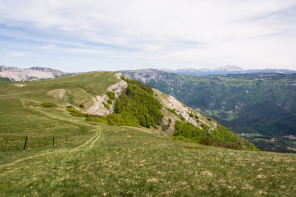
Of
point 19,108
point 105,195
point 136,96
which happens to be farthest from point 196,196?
point 136,96

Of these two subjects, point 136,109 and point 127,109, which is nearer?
point 127,109

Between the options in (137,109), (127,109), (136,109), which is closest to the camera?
(127,109)

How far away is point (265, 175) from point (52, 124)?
49.7 metres

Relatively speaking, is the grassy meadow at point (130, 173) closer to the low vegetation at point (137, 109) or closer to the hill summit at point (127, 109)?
the hill summit at point (127, 109)

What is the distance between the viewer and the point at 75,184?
1806 centimetres

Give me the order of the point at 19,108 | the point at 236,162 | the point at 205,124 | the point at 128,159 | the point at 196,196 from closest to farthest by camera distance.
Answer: the point at 196,196 < the point at 236,162 < the point at 128,159 < the point at 19,108 < the point at 205,124

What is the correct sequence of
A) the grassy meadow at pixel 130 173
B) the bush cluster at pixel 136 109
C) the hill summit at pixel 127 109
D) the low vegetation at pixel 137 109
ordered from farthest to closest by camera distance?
1. the low vegetation at pixel 137 109
2. the bush cluster at pixel 136 109
3. the hill summit at pixel 127 109
4. the grassy meadow at pixel 130 173

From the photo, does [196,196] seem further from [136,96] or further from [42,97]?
[136,96]

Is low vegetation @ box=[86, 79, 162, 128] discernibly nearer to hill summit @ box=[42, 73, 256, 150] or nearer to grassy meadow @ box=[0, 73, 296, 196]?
hill summit @ box=[42, 73, 256, 150]

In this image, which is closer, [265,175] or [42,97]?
[265,175]

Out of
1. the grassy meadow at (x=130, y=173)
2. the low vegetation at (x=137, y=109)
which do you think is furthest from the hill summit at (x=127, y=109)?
the grassy meadow at (x=130, y=173)

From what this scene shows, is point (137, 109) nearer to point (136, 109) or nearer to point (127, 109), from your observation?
point (136, 109)

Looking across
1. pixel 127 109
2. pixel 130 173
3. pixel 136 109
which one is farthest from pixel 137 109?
pixel 130 173

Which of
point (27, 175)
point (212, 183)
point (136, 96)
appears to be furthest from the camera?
point (136, 96)
